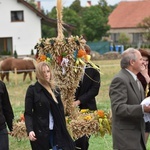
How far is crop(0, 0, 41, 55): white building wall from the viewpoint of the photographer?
5444 cm

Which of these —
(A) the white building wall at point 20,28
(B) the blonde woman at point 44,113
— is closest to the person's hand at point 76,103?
(B) the blonde woman at point 44,113

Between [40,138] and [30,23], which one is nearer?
[40,138]

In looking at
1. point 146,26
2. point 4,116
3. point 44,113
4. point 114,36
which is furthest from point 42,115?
point 114,36

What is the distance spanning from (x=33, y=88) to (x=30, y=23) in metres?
48.1

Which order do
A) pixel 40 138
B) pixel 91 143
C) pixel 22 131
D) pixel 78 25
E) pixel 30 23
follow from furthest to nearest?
pixel 78 25, pixel 30 23, pixel 91 143, pixel 22 131, pixel 40 138

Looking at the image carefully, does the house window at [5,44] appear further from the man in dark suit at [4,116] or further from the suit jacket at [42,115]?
the suit jacket at [42,115]

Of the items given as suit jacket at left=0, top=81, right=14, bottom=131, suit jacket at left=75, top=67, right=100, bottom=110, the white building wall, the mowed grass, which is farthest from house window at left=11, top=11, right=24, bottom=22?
suit jacket at left=0, top=81, right=14, bottom=131

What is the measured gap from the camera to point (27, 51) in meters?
55.6

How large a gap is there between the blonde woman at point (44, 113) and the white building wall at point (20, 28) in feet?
156

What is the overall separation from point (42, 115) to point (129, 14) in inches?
3021

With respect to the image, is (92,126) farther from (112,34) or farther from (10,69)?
(112,34)

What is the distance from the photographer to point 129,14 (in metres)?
82.6

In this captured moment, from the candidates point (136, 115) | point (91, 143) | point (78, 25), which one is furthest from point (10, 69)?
point (78, 25)

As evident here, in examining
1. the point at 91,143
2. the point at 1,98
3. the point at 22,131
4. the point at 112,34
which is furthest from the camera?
the point at 112,34
